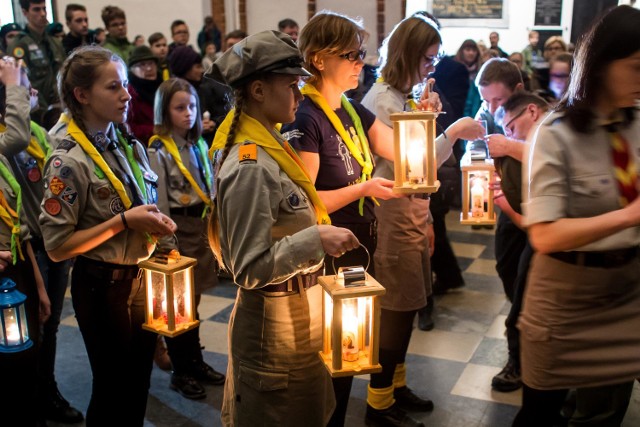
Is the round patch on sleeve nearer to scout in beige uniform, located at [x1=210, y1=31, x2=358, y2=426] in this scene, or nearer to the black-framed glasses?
scout in beige uniform, located at [x1=210, y1=31, x2=358, y2=426]

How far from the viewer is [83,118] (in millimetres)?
2449

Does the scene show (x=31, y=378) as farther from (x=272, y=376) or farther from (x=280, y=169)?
(x=280, y=169)

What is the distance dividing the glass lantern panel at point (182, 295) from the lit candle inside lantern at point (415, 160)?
858mm

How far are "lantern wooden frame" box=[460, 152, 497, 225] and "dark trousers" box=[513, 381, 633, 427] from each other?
2.95 ft

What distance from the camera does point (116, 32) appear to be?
21.8 ft

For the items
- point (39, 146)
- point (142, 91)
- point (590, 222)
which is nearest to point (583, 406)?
point (590, 222)

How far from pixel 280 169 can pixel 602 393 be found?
1261 mm

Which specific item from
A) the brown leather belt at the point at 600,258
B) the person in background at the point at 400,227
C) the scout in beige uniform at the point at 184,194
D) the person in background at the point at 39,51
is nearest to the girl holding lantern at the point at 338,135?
the person in background at the point at 400,227

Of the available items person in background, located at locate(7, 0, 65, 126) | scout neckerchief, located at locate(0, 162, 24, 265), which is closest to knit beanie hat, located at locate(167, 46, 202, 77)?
person in background, located at locate(7, 0, 65, 126)

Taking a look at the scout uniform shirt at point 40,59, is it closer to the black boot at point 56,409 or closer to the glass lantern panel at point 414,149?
the black boot at point 56,409

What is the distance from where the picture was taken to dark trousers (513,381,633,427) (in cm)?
208

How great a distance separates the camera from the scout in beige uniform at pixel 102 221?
235cm

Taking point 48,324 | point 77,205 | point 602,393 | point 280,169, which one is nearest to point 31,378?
point 48,324

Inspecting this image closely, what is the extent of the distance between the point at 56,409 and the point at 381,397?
154 centimetres
